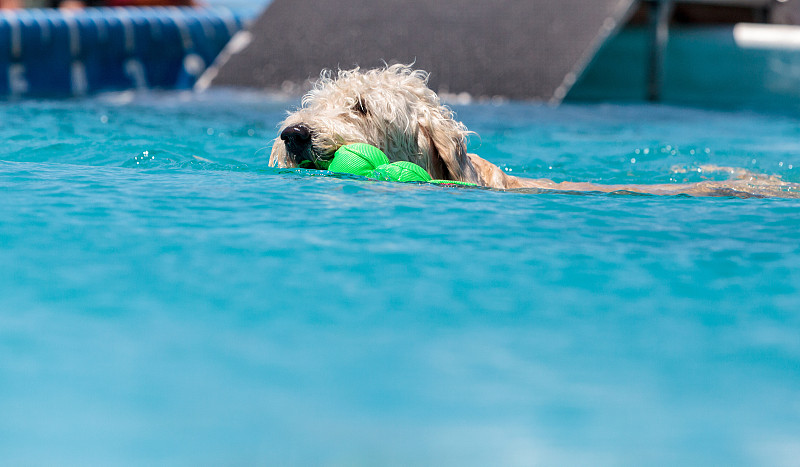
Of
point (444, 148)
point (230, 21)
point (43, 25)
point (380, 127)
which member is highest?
point (230, 21)

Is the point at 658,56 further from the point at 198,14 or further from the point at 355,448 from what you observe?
the point at 355,448

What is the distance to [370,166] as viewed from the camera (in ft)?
15.0

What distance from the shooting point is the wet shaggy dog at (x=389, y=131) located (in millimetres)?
4641

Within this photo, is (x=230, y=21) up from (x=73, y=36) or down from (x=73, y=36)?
up

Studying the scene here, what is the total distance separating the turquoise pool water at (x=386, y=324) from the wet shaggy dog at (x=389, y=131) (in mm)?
280

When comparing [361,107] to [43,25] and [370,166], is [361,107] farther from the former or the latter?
[43,25]

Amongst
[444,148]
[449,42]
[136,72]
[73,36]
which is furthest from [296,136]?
[136,72]

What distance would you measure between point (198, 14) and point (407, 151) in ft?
33.9

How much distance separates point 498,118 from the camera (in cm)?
961

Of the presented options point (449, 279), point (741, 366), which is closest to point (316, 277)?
point (449, 279)

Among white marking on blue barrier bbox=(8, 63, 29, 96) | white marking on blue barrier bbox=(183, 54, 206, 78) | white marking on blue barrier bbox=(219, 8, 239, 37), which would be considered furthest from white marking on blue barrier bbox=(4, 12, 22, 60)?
white marking on blue barrier bbox=(219, 8, 239, 37)

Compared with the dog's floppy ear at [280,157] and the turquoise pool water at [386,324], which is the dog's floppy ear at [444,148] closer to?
the turquoise pool water at [386,324]

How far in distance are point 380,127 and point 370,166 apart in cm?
30

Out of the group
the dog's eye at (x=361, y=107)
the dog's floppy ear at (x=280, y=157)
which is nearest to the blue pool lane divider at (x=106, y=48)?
the dog's floppy ear at (x=280, y=157)
